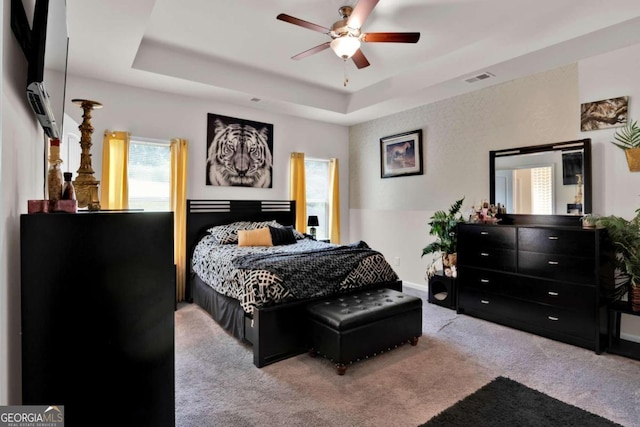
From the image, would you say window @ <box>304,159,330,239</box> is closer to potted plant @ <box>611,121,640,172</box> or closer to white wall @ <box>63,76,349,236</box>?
white wall @ <box>63,76,349,236</box>

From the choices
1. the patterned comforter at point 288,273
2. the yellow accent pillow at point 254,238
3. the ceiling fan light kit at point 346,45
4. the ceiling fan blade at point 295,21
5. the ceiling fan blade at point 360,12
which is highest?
the ceiling fan blade at point 360,12

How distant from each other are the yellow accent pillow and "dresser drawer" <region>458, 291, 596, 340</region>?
2512 millimetres

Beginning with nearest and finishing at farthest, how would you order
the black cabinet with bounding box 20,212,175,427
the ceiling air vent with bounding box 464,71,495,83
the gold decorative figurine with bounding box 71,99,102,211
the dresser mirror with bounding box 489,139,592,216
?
the black cabinet with bounding box 20,212,175,427, the gold decorative figurine with bounding box 71,99,102,211, the dresser mirror with bounding box 489,139,592,216, the ceiling air vent with bounding box 464,71,495,83

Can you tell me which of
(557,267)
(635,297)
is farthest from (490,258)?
(635,297)

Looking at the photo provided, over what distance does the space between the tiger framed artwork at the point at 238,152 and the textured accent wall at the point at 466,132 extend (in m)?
1.85

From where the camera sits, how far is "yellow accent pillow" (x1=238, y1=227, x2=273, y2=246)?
4.18 metres

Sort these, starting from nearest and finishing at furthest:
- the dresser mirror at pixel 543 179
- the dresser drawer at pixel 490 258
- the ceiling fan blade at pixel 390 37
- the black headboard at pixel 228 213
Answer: the ceiling fan blade at pixel 390 37, the dresser mirror at pixel 543 179, the dresser drawer at pixel 490 258, the black headboard at pixel 228 213

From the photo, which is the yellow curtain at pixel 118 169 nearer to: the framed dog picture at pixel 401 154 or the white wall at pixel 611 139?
the framed dog picture at pixel 401 154

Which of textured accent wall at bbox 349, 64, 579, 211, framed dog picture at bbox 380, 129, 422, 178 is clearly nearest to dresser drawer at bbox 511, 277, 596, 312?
textured accent wall at bbox 349, 64, 579, 211

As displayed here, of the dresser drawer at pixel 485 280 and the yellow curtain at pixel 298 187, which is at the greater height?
the yellow curtain at pixel 298 187

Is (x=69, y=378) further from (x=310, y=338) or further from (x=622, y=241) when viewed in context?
(x=622, y=241)

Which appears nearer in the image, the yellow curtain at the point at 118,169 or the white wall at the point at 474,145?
the white wall at the point at 474,145

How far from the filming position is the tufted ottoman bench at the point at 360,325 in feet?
8.13

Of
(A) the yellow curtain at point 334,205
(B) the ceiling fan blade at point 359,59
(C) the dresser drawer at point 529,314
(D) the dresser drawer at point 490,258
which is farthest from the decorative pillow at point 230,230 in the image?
(C) the dresser drawer at point 529,314
